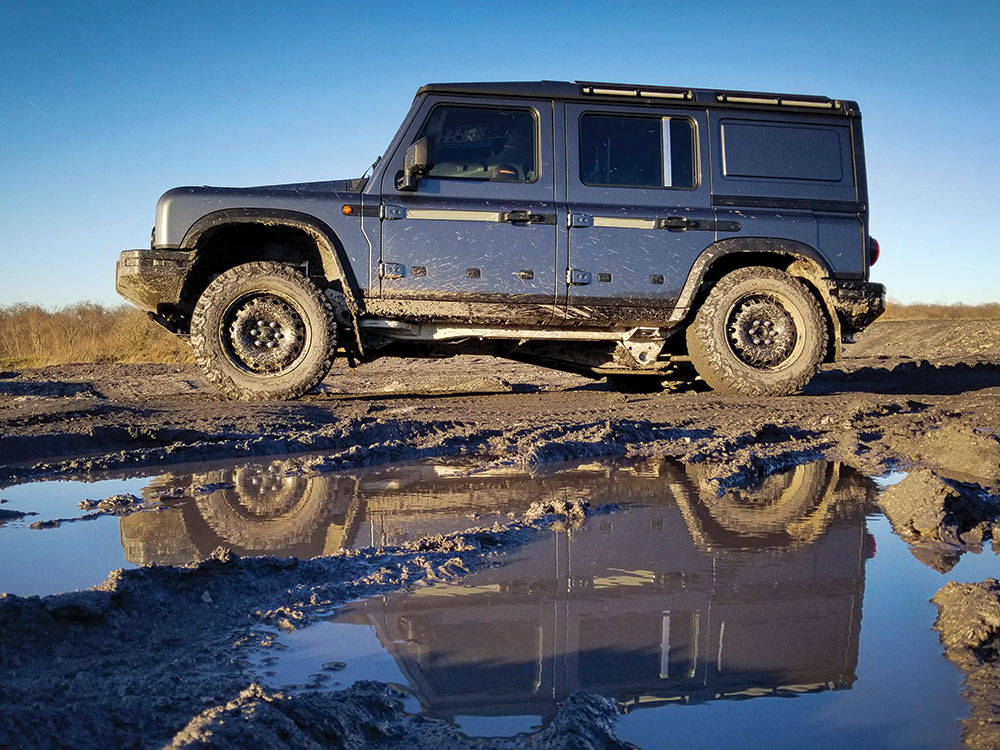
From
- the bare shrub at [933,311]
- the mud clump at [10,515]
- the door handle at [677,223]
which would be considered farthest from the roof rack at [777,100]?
the bare shrub at [933,311]

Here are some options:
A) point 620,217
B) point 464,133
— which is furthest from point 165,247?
point 620,217

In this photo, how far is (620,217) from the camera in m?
6.15

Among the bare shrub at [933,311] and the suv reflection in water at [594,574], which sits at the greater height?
the bare shrub at [933,311]

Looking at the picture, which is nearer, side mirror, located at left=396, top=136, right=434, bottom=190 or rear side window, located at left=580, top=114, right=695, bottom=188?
side mirror, located at left=396, top=136, right=434, bottom=190

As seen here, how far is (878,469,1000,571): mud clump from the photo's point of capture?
8.61ft

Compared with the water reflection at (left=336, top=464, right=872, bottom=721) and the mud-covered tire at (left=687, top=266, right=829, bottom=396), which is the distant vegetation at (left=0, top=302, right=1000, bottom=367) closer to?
the mud-covered tire at (left=687, top=266, right=829, bottom=396)

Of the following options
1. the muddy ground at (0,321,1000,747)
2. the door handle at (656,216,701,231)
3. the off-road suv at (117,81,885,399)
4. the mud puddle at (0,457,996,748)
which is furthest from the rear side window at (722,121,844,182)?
the mud puddle at (0,457,996,748)

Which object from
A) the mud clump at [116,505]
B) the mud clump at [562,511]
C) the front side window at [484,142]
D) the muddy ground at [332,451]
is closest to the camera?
the muddy ground at [332,451]

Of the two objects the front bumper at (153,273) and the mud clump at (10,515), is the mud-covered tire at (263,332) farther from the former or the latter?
the mud clump at (10,515)

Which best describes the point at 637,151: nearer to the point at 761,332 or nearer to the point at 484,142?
the point at 484,142

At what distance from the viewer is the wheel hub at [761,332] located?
649cm

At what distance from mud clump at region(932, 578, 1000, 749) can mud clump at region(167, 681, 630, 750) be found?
0.63m

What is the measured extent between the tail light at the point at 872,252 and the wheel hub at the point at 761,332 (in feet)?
2.56

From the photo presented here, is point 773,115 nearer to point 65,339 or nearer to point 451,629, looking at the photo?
point 451,629
